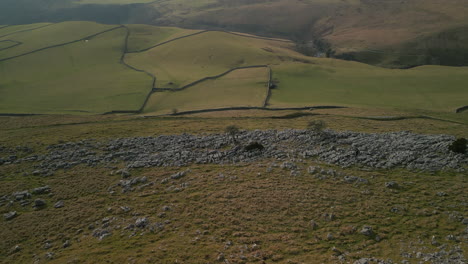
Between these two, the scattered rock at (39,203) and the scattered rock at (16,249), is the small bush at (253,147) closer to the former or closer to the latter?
the scattered rock at (39,203)

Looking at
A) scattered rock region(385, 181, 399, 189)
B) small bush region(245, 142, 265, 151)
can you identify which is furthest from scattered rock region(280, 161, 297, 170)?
scattered rock region(385, 181, 399, 189)

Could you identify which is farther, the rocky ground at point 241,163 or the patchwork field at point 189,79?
the patchwork field at point 189,79

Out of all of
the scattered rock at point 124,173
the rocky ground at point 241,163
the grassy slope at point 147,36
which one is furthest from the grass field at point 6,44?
the scattered rock at point 124,173

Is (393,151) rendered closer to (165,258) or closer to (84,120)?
(165,258)

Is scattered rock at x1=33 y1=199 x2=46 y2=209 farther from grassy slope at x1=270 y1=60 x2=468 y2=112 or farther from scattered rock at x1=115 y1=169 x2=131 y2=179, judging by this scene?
grassy slope at x1=270 y1=60 x2=468 y2=112

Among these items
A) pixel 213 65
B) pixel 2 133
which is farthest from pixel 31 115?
pixel 213 65

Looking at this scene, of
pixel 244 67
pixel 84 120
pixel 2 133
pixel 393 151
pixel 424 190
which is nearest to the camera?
pixel 424 190

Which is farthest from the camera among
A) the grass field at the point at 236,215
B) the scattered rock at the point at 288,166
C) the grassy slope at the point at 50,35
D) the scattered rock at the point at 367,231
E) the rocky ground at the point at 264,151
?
the grassy slope at the point at 50,35
